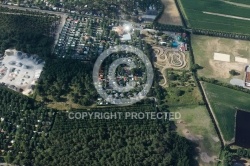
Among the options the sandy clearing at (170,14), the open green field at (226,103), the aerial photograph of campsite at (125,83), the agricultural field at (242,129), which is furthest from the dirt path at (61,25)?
the agricultural field at (242,129)

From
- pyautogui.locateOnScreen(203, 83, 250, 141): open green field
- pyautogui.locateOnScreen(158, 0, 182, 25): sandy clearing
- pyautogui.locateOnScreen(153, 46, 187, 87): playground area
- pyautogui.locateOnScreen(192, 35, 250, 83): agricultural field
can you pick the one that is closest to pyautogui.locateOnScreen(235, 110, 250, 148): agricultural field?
pyautogui.locateOnScreen(203, 83, 250, 141): open green field

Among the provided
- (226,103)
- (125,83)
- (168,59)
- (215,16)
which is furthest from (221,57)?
(125,83)

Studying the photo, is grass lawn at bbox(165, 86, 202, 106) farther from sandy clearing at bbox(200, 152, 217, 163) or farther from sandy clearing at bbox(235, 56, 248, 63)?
sandy clearing at bbox(235, 56, 248, 63)

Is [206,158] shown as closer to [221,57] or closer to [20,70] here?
[221,57]

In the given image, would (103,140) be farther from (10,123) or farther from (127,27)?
(127,27)

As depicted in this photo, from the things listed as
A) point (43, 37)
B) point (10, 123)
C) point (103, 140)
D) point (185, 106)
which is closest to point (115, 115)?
point (103, 140)

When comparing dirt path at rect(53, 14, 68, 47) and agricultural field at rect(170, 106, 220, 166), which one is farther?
dirt path at rect(53, 14, 68, 47)
